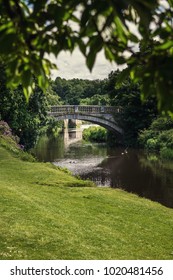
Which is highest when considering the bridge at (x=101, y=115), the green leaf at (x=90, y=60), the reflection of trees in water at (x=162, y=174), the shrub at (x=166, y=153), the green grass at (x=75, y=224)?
the bridge at (x=101, y=115)

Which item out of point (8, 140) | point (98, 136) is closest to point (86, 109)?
point (98, 136)

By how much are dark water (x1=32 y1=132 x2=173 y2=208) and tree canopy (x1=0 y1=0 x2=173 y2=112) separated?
793 inches

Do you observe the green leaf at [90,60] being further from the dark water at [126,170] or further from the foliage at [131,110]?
the foliage at [131,110]

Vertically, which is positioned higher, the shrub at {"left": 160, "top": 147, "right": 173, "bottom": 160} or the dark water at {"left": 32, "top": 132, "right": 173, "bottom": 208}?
the shrub at {"left": 160, "top": 147, "right": 173, "bottom": 160}

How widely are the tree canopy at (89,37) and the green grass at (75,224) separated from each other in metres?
6.62

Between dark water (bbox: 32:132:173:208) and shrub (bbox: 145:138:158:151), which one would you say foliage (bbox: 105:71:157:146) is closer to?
shrub (bbox: 145:138:158:151)

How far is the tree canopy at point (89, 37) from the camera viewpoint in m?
2.61

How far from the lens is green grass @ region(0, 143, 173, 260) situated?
9914mm

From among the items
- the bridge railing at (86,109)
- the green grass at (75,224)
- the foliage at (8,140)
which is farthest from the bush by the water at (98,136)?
the green grass at (75,224)

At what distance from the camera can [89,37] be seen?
2939 millimetres

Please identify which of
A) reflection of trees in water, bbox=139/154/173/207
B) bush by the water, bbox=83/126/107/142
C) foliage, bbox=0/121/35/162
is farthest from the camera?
bush by the water, bbox=83/126/107/142

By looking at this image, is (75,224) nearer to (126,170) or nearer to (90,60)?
(90,60)

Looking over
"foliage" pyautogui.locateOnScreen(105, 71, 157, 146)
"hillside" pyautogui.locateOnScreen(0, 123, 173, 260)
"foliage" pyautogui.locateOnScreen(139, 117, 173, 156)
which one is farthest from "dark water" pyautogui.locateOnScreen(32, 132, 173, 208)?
"hillside" pyautogui.locateOnScreen(0, 123, 173, 260)
